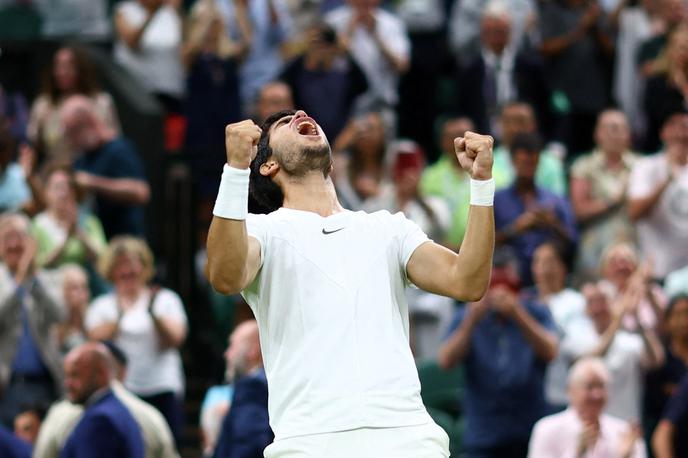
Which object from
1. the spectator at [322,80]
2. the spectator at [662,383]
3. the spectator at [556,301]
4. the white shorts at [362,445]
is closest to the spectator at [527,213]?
the spectator at [556,301]

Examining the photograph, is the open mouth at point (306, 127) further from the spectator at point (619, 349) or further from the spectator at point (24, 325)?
the spectator at point (24, 325)

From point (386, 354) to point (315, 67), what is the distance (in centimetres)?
815

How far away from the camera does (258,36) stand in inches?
562

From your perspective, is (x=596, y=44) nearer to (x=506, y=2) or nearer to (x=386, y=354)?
(x=506, y=2)

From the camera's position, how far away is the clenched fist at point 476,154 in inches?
200

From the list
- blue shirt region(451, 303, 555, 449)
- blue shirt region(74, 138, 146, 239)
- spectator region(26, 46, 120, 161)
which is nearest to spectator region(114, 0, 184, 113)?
spectator region(26, 46, 120, 161)

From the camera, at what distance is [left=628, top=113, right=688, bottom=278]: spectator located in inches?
456

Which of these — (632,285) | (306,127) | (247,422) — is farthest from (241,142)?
(632,285)

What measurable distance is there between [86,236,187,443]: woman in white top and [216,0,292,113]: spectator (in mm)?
3217

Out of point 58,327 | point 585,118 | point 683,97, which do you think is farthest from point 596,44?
point 58,327

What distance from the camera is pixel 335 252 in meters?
5.23

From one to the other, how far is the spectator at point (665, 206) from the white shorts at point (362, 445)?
266 inches

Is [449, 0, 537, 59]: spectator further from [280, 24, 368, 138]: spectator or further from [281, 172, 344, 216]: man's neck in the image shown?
[281, 172, 344, 216]: man's neck

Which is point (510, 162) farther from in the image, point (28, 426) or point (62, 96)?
point (28, 426)
